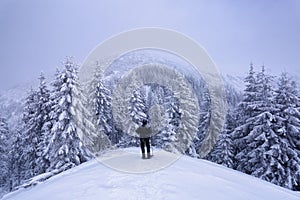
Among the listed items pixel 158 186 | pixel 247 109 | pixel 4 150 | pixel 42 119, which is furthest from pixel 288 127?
pixel 4 150

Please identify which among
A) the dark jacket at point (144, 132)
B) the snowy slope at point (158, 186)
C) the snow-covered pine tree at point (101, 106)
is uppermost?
the snow-covered pine tree at point (101, 106)

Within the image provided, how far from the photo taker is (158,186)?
402 inches

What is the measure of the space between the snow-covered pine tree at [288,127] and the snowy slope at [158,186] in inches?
517

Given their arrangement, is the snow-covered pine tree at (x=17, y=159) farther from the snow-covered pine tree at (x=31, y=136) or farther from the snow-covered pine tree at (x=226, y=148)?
the snow-covered pine tree at (x=226, y=148)

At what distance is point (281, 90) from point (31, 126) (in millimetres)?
25861

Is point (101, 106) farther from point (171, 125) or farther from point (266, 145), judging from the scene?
point (266, 145)

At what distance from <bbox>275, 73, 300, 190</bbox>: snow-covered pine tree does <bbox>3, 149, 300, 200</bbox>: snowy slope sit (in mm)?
13120

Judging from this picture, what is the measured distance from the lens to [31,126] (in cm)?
3253

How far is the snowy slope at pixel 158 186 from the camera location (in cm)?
979

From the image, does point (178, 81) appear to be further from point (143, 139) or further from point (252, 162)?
point (143, 139)

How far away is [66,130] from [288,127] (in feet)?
62.9

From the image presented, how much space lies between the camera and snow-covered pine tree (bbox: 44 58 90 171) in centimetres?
2533

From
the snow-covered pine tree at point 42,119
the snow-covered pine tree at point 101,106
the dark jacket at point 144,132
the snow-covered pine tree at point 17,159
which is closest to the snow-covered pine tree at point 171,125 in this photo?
the snow-covered pine tree at point 101,106

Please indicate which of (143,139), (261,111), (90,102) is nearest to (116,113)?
(90,102)
